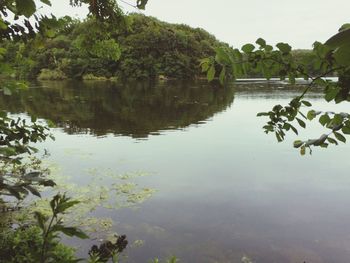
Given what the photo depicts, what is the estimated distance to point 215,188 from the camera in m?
12.1

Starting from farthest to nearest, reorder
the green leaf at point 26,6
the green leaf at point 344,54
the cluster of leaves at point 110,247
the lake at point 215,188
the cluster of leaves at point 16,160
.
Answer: the lake at point 215,188 → the cluster of leaves at point 110,247 → the cluster of leaves at point 16,160 → the green leaf at point 26,6 → the green leaf at point 344,54

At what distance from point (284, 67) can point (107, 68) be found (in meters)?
93.8

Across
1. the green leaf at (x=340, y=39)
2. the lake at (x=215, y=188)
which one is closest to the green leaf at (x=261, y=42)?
the green leaf at (x=340, y=39)

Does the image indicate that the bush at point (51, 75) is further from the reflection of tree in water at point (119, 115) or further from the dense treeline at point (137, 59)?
the reflection of tree in water at point (119, 115)

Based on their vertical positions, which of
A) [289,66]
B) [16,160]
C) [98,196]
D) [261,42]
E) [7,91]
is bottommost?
[98,196]

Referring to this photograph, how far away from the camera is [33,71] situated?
9406 cm

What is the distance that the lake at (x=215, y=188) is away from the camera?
8.34 metres

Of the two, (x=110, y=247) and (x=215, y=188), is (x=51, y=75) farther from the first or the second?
(x=110, y=247)

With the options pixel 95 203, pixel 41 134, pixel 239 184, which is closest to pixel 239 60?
pixel 41 134

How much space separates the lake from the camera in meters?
8.34

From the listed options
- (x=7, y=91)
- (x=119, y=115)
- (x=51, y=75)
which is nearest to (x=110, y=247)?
(x=7, y=91)

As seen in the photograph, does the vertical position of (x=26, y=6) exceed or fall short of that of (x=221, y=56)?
it exceeds it

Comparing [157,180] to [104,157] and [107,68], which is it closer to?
[104,157]

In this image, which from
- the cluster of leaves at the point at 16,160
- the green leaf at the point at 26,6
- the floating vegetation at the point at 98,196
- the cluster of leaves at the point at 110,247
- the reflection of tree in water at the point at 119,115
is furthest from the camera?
the reflection of tree in water at the point at 119,115
